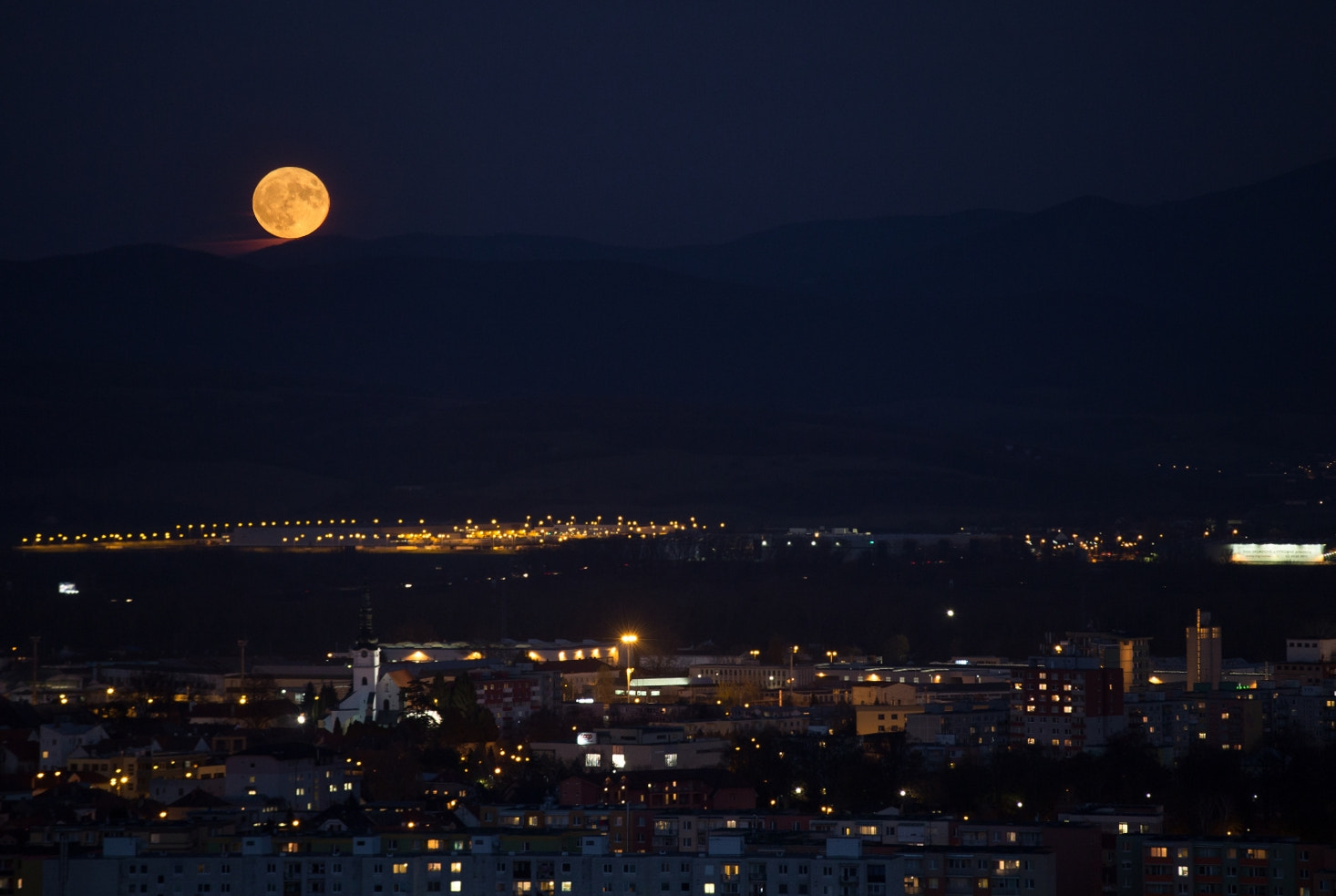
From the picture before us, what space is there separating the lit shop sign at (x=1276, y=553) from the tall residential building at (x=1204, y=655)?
26.5 meters

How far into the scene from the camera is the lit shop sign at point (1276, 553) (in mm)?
92312

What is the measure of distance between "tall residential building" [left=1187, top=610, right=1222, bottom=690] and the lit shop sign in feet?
86.9

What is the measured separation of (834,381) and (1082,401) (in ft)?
82.7

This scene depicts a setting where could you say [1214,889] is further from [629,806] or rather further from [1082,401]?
[1082,401]

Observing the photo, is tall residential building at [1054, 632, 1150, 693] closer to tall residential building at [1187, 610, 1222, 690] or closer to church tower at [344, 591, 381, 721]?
tall residential building at [1187, 610, 1222, 690]

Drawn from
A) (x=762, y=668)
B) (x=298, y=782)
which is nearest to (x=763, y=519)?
(x=762, y=668)

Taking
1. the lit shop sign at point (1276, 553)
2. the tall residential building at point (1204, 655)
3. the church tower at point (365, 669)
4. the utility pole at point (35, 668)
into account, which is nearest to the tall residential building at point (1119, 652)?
the tall residential building at point (1204, 655)

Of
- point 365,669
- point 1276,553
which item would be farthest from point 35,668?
point 1276,553

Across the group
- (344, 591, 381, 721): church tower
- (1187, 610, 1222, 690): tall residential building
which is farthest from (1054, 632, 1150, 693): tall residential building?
(344, 591, 381, 721): church tower

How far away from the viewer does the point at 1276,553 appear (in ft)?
309

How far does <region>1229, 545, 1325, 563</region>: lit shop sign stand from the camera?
9231 centimetres

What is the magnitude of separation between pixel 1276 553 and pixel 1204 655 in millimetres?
30252

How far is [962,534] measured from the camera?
107500 mm

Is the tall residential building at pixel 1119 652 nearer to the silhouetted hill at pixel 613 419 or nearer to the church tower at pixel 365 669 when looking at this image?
the church tower at pixel 365 669
